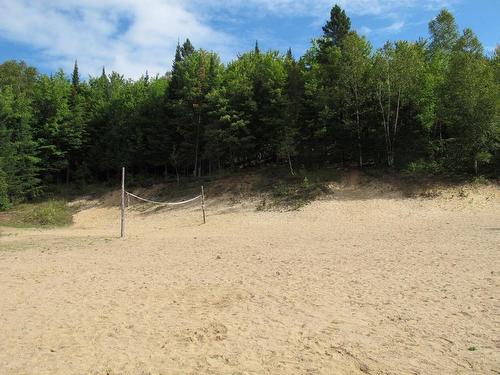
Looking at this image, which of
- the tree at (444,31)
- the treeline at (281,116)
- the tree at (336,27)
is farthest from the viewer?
the tree at (444,31)

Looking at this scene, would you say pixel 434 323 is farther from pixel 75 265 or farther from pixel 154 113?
pixel 154 113

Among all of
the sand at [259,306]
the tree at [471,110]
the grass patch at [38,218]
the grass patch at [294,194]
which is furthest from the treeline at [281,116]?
the sand at [259,306]

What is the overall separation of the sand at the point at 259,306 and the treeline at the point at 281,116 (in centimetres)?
1067

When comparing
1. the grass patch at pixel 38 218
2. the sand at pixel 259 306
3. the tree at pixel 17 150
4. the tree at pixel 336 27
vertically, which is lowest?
the grass patch at pixel 38 218

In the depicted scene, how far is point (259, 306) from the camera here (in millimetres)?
6992

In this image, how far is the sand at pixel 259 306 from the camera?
16.2ft

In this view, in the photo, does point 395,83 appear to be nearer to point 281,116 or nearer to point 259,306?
point 281,116

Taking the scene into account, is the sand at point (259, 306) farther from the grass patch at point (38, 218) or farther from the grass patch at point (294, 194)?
the grass patch at point (38, 218)

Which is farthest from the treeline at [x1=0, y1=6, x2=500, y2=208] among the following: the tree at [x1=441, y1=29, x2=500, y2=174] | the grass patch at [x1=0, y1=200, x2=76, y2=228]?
the grass patch at [x1=0, y1=200, x2=76, y2=228]

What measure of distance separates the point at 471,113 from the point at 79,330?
→ 22.3 meters

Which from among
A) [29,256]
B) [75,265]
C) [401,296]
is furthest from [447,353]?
[29,256]

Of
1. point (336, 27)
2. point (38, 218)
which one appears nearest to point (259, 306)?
point (38, 218)

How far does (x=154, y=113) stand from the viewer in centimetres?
3434

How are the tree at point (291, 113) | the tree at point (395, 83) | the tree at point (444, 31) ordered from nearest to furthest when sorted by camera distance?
the tree at point (395, 83) < the tree at point (291, 113) < the tree at point (444, 31)
